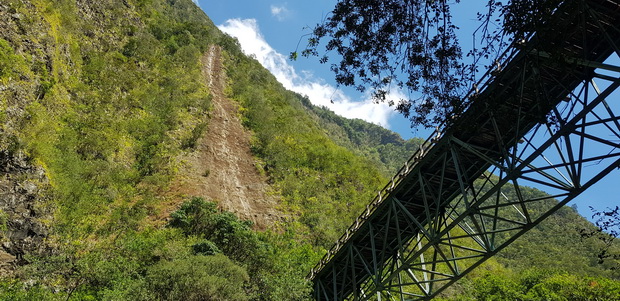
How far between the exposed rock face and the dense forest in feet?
0.16

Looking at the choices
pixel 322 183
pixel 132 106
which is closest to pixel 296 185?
pixel 322 183

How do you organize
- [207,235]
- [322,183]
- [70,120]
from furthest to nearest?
[322,183]
[70,120]
[207,235]

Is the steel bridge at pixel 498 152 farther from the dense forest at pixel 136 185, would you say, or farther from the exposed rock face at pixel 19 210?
the exposed rock face at pixel 19 210

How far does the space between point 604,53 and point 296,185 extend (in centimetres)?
2498

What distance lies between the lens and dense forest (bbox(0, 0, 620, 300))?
14.7m

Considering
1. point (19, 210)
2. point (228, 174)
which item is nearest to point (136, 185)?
point (228, 174)

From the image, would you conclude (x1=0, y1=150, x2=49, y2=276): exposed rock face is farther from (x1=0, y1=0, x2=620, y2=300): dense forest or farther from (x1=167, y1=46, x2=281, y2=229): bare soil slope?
(x1=167, y1=46, x2=281, y2=229): bare soil slope

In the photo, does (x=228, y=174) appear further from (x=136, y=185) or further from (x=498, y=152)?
(x=498, y=152)

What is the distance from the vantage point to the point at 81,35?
2955 centimetres

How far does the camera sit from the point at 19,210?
1531cm

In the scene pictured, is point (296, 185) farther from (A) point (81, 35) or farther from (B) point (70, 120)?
(A) point (81, 35)

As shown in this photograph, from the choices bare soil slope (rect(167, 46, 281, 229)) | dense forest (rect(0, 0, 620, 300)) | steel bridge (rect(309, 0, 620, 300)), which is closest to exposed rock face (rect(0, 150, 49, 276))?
dense forest (rect(0, 0, 620, 300))

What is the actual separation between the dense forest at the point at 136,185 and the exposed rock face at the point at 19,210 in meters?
0.05

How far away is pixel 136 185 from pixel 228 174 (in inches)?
288
